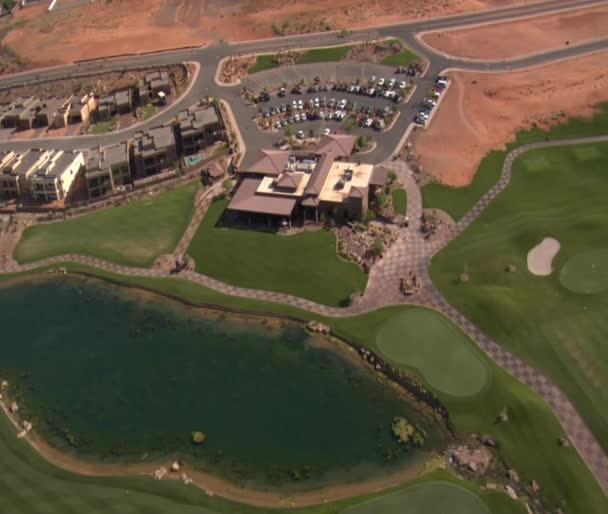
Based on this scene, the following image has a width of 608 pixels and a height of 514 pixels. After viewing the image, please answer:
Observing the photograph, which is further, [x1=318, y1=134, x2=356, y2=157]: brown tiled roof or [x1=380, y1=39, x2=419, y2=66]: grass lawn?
[x1=380, y1=39, x2=419, y2=66]: grass lawn

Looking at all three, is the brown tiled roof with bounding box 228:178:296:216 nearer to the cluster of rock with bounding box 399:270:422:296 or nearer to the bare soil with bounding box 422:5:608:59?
the cluster of rock with bounding box 399:270:422:296

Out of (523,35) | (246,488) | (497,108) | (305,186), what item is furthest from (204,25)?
(246,488)

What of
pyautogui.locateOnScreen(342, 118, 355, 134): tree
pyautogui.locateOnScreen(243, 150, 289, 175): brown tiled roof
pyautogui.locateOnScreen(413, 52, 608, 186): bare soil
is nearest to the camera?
pyautogui.locateOnScreen(243, 150, 289, 175): brown tiled roof

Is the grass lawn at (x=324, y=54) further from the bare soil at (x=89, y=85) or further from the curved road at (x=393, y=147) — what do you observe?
the bare soil at (x=89, y=85)

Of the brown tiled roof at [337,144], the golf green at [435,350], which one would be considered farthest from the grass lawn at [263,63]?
the golf green at [435,350]

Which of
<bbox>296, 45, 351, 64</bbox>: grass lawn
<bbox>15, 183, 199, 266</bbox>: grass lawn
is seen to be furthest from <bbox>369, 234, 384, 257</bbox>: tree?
<bbox>296, 45, 351, 64</bbox>: grass lawn

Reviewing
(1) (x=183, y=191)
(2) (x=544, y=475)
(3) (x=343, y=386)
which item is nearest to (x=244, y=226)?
(1) (x=183, y=191)
